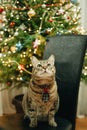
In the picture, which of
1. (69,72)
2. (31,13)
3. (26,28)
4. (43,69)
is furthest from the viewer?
(26,28)

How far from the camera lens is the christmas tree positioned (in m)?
1.61

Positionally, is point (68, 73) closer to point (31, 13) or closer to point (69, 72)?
point (69, 72)

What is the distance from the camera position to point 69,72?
1.16 meters

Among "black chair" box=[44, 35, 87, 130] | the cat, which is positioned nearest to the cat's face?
the cat

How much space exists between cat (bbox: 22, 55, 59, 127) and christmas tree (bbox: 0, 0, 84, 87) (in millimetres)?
502

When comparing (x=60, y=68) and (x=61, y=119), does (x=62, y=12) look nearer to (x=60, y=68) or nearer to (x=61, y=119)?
(x=60, y=68)

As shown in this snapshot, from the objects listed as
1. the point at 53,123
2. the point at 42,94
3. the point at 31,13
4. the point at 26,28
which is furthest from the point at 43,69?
the point at 26,28

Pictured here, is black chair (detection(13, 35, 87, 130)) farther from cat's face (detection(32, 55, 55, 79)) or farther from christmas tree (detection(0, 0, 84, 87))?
christmas tree (detection(0, 0, 84, 87))

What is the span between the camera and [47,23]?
176cm

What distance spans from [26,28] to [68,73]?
0.75 metres

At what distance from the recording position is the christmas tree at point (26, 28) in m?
1.61

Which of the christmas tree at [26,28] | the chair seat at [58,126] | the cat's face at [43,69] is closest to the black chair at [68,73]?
the chair seat at [58,126]

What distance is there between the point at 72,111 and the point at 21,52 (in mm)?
689

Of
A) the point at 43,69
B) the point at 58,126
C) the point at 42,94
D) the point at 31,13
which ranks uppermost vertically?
the point at 31,13
